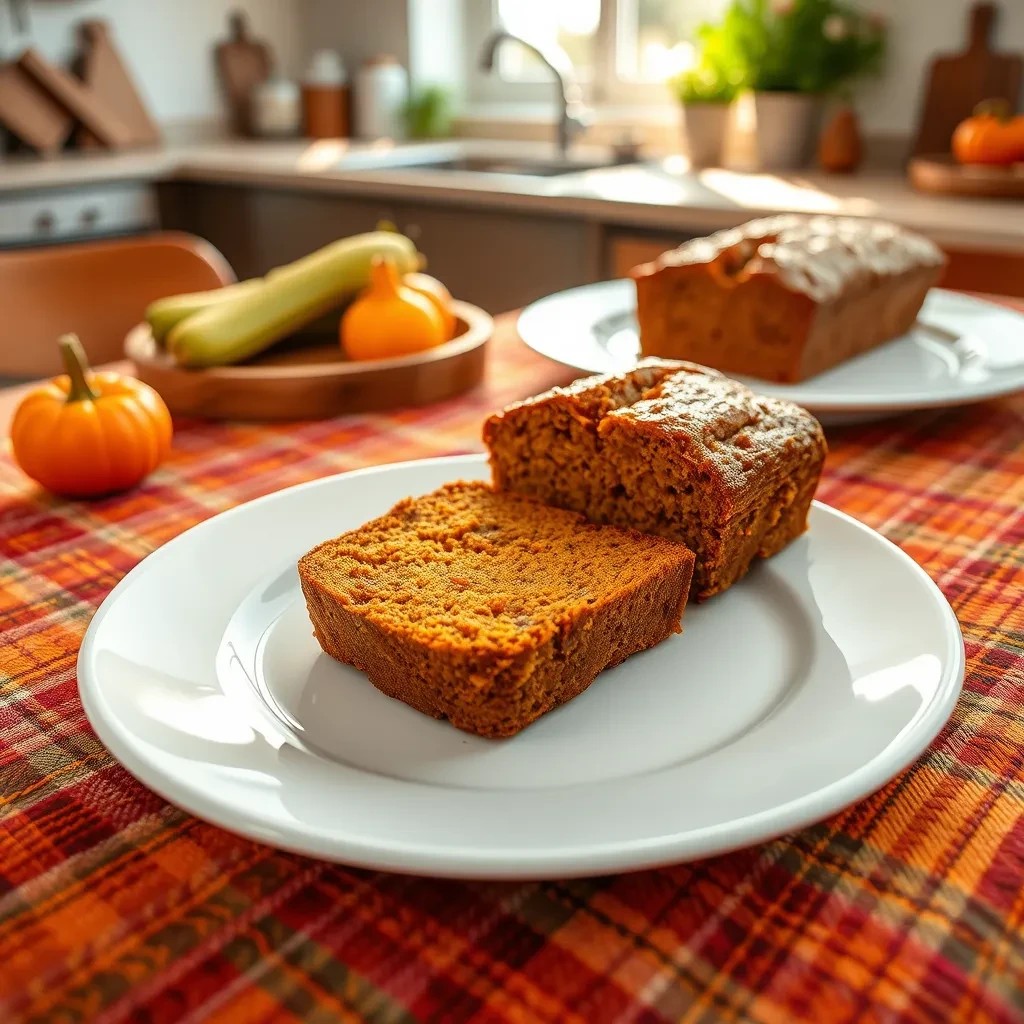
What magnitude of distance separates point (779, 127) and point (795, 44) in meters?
0.24

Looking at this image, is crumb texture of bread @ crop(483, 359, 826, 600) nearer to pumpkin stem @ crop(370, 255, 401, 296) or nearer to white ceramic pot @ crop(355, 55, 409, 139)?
pumpkin stem @ crop(370, 255, 401, 296)

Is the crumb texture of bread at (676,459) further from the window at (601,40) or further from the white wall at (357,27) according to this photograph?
the white wall at (357,27)

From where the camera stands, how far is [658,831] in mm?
523

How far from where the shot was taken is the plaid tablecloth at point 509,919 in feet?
1.58

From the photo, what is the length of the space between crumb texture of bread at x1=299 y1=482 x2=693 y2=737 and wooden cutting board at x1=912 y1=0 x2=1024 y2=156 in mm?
2861

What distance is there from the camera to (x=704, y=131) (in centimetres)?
331

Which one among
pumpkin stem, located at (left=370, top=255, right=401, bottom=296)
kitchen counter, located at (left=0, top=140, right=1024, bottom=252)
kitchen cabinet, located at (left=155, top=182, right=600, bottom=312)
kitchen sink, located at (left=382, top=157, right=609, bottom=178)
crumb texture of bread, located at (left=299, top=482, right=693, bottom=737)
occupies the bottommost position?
kitchen cabinet, located at (left=155, top=182, right=600, bottom=312)

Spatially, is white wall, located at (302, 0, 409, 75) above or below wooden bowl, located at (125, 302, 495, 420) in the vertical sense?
above

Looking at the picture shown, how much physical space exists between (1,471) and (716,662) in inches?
34.6

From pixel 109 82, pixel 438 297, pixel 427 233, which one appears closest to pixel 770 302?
pixel 438 297

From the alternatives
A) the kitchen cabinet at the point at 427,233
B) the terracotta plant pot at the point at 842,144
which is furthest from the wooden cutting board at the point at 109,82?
the terracotta plant pot at the point at 842,144

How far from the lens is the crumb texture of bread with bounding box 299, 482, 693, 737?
0.64 m

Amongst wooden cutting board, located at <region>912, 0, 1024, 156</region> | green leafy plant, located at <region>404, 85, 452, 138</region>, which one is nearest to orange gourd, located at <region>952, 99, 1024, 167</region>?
wooden cutting board, located at <region>912, 0, 1024, 156</region>

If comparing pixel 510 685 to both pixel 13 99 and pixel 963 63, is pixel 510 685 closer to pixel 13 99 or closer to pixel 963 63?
pixel 963 63
